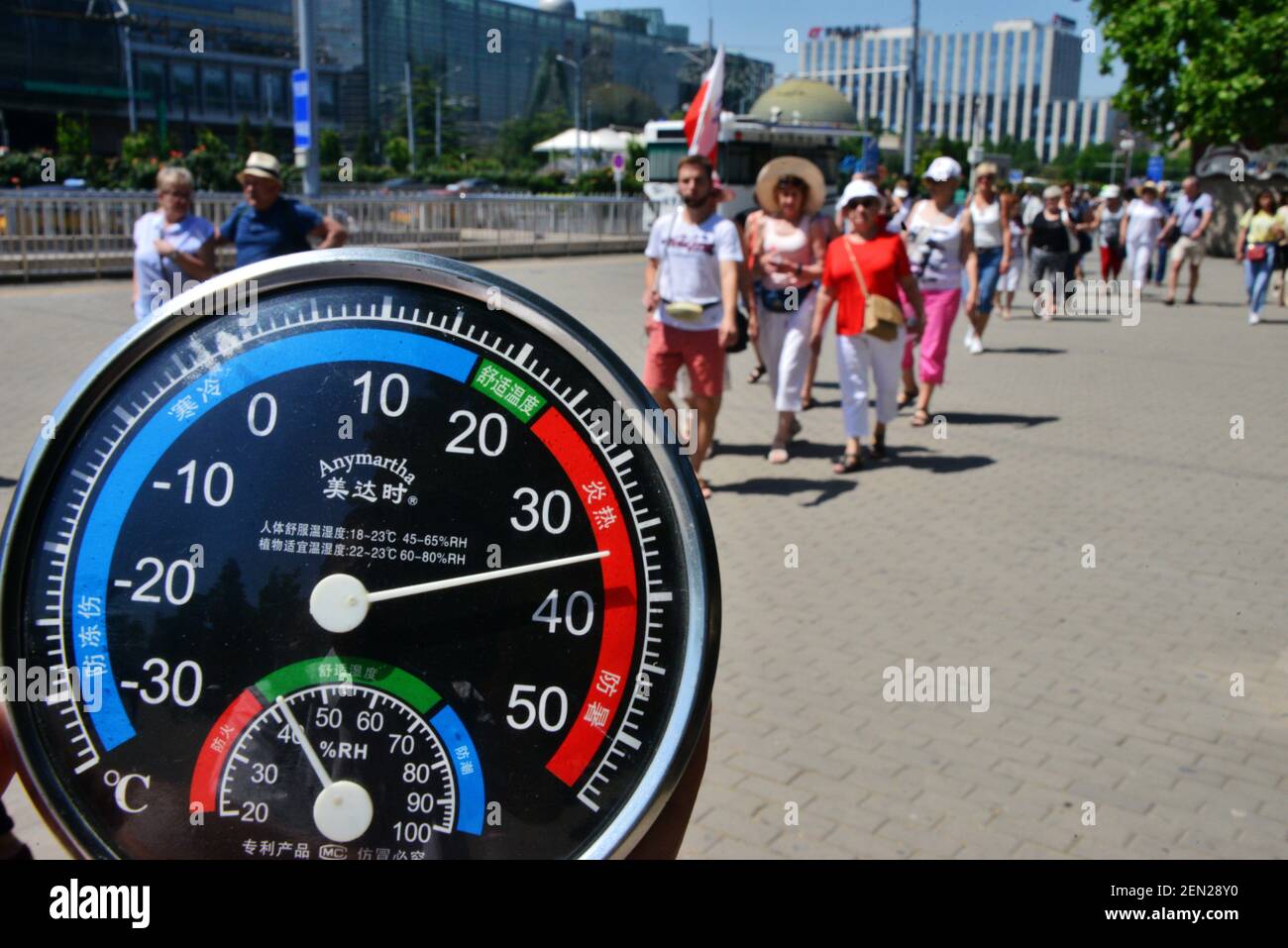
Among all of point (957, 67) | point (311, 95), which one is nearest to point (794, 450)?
point (311, 95)

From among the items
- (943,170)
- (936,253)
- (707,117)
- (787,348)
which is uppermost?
(707,117)

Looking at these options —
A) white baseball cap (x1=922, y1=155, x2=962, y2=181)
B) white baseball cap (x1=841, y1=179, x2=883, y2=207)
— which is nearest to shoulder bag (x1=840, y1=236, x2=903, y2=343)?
white baseball cap (x1=841, y1=179, x2=883, y2=207)

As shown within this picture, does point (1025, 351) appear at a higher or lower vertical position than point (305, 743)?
lower

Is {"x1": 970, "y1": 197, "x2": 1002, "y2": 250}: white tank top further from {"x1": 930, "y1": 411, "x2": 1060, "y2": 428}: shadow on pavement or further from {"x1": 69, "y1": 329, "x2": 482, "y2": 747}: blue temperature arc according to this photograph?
{"x1": 69, "y1": 329, "x2": 482, "y2": 747}: blue temperature arc

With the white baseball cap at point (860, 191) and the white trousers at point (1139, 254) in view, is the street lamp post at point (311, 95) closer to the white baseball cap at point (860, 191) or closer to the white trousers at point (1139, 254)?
the white baseball cap at point (860, 191)

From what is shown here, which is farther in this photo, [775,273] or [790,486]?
[775,273]

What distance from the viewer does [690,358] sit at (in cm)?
750

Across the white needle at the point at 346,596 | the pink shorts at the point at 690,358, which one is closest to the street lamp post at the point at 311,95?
the pink shorts at the point at 690,358

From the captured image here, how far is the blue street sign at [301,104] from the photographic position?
17953mm

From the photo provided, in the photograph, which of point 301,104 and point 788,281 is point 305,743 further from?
point 301,104

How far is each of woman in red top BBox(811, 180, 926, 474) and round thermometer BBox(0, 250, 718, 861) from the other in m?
6.83

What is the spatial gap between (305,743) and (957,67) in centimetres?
9603

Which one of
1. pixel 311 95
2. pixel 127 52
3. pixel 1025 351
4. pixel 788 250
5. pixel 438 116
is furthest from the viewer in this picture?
pixel 438 116

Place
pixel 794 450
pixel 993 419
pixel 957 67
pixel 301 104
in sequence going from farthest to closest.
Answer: pixel 957 67, pixel 301 104, pixel 993 419, pixel 794 450
